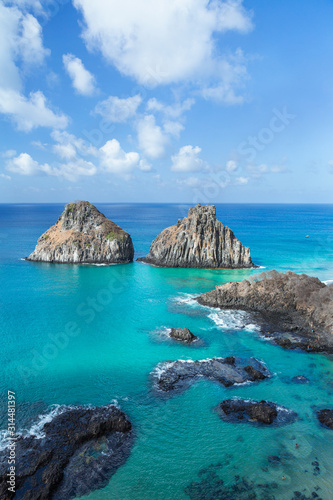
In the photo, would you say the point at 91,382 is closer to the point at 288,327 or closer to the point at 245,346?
the point at 245,346

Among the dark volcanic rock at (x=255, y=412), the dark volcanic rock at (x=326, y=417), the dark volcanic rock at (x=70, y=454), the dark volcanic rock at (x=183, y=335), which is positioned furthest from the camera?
the dark volcanic rock at (x=183, y=335)

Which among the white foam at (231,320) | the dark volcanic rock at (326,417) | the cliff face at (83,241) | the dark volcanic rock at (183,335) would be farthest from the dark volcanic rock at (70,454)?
the cliff face at (83,241)

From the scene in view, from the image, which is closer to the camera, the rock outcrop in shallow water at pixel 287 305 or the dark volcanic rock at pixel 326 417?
the dark volcanic rock at pixel 326 417

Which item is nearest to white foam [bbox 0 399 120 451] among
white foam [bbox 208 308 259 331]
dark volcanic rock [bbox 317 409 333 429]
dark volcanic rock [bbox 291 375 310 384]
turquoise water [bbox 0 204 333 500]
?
turquoise water [bbox 0 204 333 500]

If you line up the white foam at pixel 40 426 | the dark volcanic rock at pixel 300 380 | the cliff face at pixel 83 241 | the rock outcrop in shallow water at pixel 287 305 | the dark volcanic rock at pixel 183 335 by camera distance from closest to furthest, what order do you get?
the white foam at pixel 40 426 → the dark volcanic rock at pixel 300 380 → the dark volcanic rock at pixel 183 335 → the rock outcrop in shallow water at pixel 287 305 → the cliff face at pixel 83 241

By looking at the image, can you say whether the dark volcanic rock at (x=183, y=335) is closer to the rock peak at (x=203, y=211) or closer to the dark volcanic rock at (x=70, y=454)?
the dark volcanic rock at (x=70, y=454)

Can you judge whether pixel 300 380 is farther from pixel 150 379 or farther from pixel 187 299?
pixel 187 299

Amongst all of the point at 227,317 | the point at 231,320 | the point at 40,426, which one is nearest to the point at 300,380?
the point at 231,320
